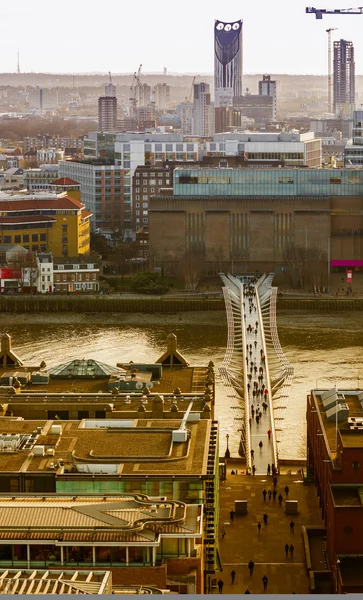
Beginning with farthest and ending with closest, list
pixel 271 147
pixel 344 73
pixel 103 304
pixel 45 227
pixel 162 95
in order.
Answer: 1. pixel 162 95
2. pixel 344 73
3. pixel 271 147
4. pixel 45 227
5. pixel 103 304

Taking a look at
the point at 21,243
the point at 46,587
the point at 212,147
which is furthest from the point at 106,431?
the point at 212,147

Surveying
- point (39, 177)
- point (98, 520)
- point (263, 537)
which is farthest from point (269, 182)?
point (98, 520)

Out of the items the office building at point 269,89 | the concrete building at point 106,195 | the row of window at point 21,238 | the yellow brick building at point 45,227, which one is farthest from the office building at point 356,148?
the office building at point 269,89

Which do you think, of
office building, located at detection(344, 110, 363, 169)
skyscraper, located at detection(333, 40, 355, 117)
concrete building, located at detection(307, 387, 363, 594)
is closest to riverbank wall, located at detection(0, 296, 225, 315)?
office building, located at detection(344, 110, 363, 169)

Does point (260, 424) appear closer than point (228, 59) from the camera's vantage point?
Yes

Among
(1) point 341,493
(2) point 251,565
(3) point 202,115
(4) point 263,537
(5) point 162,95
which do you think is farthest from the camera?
(5) point 162,95

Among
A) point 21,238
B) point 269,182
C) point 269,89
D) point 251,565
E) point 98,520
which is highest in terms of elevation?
point 269,89

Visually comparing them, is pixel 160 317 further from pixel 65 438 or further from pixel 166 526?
pixel 166 526

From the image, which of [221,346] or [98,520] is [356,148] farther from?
[98,520]
